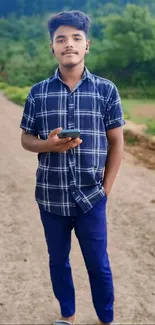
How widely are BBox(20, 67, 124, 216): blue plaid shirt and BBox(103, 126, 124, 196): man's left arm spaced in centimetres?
5

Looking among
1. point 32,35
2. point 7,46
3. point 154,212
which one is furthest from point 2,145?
point 32,35

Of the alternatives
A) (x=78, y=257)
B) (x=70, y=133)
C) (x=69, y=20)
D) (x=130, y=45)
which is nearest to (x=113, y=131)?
(x=70, y=133)

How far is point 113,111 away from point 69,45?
379 millimetres

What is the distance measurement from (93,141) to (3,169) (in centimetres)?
489

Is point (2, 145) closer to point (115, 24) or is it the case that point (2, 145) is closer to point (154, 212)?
point (154, 212)

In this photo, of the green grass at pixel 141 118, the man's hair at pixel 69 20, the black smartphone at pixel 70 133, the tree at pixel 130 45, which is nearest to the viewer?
the black smartphone at pixel 70 133

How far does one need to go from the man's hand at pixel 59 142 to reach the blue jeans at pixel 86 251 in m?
0.33

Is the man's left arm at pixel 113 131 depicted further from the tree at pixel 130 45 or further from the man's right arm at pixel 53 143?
the tree at pixel 130 45

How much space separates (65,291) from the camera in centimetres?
292

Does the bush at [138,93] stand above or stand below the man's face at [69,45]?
above

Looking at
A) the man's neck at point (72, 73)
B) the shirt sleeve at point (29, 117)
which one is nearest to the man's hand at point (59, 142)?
the shirt sleeve at point (29, 117)

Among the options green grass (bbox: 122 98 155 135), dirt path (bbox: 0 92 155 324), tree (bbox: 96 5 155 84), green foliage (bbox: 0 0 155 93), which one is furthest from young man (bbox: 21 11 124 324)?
tree (bbox: 96 5 155 84)

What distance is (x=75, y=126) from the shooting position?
2578 mm

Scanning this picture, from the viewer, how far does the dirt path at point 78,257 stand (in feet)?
10.9
